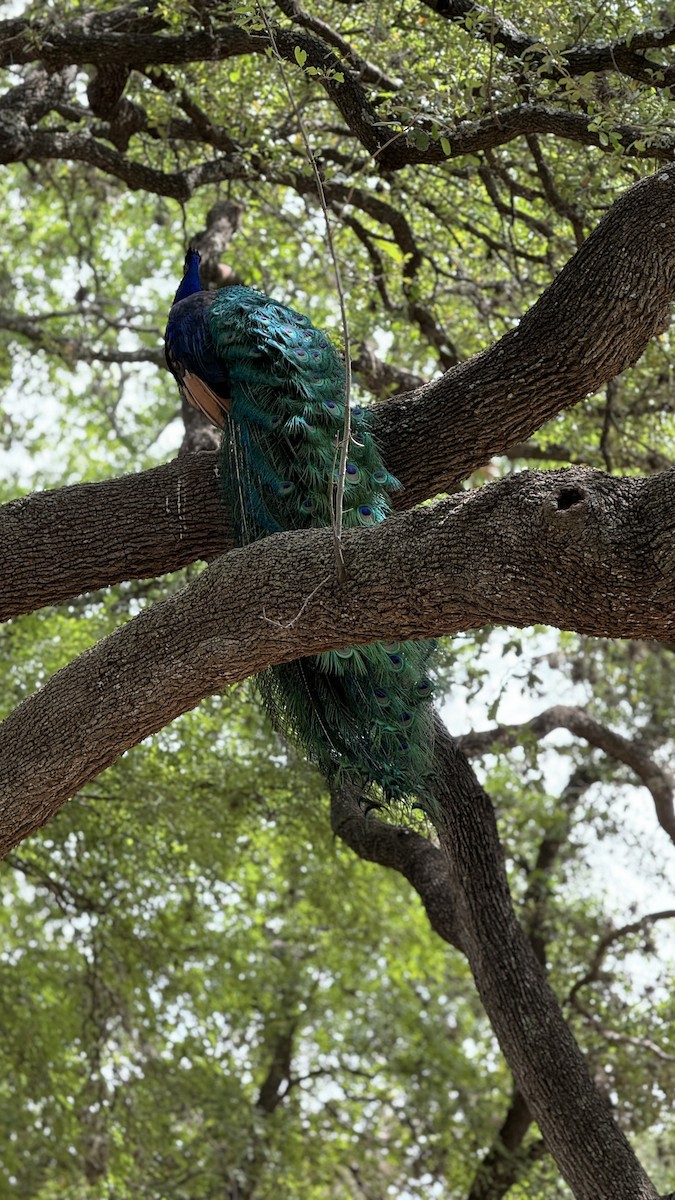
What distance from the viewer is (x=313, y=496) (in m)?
4.59

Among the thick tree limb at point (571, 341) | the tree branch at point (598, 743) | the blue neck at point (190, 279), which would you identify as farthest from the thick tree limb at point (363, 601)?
the tree branch at point (598, 743)

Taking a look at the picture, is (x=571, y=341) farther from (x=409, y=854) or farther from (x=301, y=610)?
(x=409, y=854)

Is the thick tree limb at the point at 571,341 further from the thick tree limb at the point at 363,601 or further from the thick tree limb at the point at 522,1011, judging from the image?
the thick tree limb at the point at 522,1011

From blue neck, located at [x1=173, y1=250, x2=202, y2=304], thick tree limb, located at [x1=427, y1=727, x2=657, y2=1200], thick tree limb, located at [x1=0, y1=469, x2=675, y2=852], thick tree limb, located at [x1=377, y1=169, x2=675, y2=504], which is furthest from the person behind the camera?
blue neck, located at [x1=173, y1=250, x2=202, y2=304]

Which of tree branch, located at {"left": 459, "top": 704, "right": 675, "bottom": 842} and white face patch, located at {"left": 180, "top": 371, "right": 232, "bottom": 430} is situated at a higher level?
tree branch, located at {"left": 459, "top": 704, "right": 675, "bottom": 842}

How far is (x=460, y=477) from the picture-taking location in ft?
15.0

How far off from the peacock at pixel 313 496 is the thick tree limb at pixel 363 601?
666mm

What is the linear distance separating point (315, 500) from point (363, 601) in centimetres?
124

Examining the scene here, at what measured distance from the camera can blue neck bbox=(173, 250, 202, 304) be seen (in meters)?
5.98

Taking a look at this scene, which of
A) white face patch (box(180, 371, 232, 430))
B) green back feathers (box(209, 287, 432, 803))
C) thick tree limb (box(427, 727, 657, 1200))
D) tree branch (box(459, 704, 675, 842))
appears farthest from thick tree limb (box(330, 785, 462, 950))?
white face patch (box(180, 371, 232, 430))

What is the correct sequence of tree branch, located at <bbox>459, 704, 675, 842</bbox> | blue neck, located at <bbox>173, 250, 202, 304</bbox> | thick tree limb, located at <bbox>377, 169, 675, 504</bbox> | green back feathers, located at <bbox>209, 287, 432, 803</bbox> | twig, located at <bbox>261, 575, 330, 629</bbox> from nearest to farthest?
twig, located at <bbox>261, 575, 330, 629</bbox> < thick tree limb, located at <bbox>377, 169, 675, 504</bbox> < green back feathers, located at <bbox>209, 287, 432, 803</bbox> < blue neck, located at <bbox>173, 250, 202, 304</bbox> < tree branch, located at <bbox>459, 704, 675, 842</bbox>

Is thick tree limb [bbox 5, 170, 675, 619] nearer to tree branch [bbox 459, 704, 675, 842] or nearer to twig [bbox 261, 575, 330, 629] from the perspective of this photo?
twig [bbox 261, 575, 330, 629]

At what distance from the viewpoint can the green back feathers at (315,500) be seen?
14.4 feet

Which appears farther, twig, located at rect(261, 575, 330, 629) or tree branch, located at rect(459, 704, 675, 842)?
tree branch, located at rect(459, 704, 675, 842)
